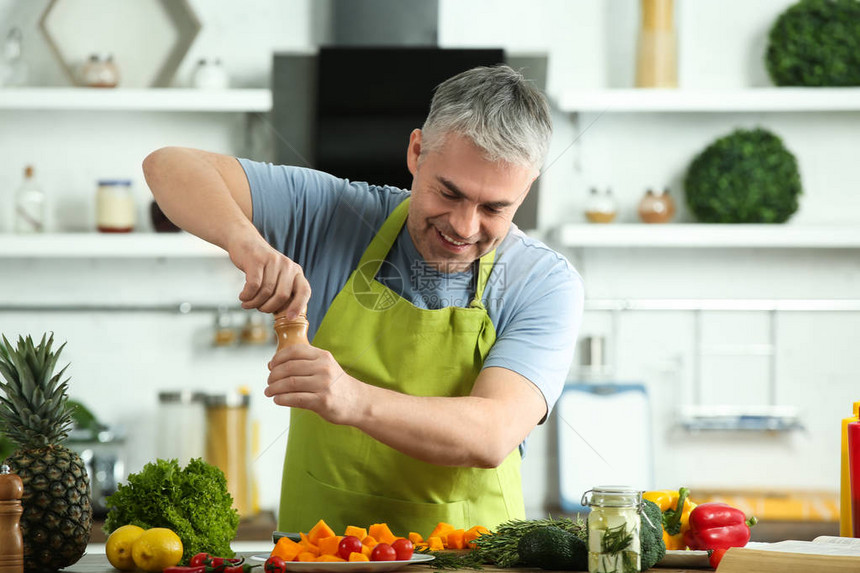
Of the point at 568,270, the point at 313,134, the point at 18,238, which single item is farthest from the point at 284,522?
the point at 18,238

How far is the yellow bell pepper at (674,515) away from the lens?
1253 mm

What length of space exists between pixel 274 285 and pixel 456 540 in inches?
15.9

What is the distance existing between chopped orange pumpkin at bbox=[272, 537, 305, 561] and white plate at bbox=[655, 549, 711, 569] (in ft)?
1.42

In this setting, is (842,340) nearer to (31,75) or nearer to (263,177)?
(263,177)

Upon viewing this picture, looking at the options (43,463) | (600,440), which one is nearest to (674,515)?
(43,463)

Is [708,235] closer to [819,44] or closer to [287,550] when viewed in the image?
[819,44]

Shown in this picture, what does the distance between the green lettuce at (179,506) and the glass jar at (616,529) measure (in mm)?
466

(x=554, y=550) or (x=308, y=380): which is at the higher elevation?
(x=308, y=380)

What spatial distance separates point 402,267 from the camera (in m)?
1.49

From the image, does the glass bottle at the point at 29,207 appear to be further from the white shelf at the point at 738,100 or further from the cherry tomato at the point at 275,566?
the cherry tomato at the point at 275,566

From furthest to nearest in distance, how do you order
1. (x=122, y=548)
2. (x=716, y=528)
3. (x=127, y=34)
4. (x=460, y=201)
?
1. (x=127, y=34)
2. (x=460, y=201)
3. (x=716, y=528)
4. (x=122, y=548)

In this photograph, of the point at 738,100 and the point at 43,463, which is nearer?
the point at 43,463

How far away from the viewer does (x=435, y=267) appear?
147 centimetres

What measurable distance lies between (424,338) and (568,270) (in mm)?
294
